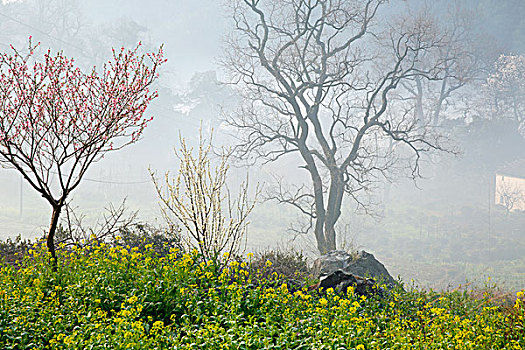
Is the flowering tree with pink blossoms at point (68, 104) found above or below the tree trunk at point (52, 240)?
above

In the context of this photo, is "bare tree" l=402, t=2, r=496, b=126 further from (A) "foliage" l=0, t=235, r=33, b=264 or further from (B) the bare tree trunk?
(A) "foliage" l=0, t=235, r=33, b=264

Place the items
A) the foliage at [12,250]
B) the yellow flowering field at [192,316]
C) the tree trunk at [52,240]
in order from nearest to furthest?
the yellow flowering field at [192,316], the tree trunk at [52,240], the foliage at [12,250]

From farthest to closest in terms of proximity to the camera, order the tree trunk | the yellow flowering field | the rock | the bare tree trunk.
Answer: the bare tree trunk → the rock → the tree trunk → the yellow flowering field

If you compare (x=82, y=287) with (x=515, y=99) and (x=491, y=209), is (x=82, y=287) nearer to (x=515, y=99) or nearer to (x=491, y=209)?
(x=491, y=209)

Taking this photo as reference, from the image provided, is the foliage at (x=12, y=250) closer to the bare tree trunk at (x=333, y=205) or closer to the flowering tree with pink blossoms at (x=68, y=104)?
the flowering tree with pink blossoms at (x=68, y=104)

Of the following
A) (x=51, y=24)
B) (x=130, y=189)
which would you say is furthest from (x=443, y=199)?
(x=51, y=24)

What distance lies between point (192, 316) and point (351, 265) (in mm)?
5993

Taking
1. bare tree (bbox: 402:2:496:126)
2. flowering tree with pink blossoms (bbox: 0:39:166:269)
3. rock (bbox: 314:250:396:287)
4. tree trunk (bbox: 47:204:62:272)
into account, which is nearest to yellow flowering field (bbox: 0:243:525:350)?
tree trunk (bbox: 47:204:62:272)

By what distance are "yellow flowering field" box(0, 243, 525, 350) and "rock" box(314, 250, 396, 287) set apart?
3097 millimetres

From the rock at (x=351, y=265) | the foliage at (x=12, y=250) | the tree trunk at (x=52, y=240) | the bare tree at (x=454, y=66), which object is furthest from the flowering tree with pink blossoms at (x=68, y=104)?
the bare tree at (x=454, y=66)

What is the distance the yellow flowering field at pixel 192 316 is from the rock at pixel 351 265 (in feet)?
10.2

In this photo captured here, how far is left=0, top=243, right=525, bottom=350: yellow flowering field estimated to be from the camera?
3203 mm

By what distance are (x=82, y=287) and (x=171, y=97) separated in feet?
A: 120

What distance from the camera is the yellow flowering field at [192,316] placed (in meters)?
3.20
